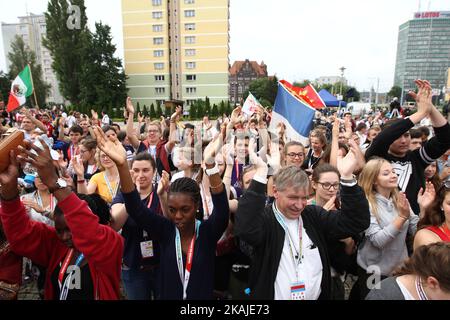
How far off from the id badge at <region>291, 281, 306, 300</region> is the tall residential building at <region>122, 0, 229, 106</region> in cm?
5198

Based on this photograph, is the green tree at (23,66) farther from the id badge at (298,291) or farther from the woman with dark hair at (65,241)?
the id badge at (298,291)

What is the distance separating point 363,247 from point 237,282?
3.50 ft

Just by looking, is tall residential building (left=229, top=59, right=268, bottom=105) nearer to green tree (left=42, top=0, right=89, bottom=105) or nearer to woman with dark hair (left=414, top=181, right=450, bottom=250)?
green tree (left=42, top=0, right=89, bottom=105)

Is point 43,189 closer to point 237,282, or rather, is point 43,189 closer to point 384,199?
point 237,282

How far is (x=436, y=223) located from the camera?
2.20 m

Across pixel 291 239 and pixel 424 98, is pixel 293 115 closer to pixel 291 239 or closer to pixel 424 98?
pixel 424 98

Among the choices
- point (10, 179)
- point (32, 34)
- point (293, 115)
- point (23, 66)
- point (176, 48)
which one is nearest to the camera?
point (10, 179)

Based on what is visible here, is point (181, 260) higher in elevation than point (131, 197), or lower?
lower

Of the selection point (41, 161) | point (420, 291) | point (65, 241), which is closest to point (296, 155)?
point (420, 291)

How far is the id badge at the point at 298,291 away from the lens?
1.86 metres

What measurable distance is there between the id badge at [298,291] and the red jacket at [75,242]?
108 centimetres

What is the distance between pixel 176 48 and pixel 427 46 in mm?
63887

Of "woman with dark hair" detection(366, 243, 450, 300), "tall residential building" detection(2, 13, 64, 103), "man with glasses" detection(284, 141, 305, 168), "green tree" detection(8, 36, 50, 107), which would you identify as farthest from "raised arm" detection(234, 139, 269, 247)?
"tall residential building" detection(2, 13, 64, 103)

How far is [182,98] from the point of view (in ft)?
177
